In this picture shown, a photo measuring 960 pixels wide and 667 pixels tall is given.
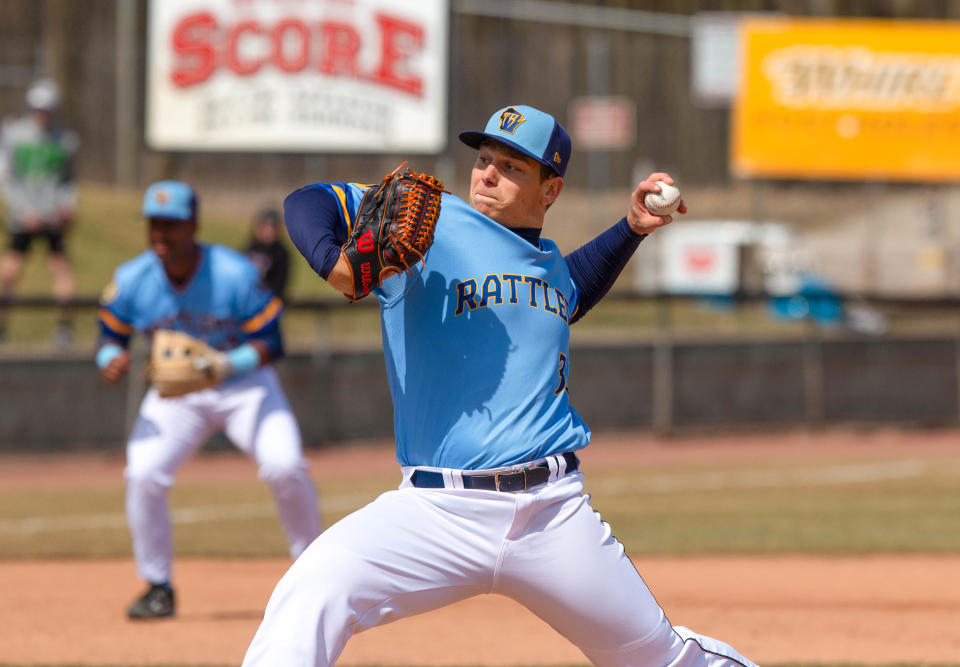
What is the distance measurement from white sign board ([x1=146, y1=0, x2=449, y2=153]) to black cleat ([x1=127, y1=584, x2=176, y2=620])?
1107cm

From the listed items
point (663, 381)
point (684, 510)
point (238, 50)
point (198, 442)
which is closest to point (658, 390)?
point (663, 381)

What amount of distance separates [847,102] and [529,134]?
58.1ft

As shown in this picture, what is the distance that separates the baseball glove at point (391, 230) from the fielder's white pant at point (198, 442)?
290 cm

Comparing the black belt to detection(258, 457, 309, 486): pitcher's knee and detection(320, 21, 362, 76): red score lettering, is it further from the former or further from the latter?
detection(320, 21, 362, 76): red score lettering

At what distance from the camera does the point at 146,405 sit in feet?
21.6

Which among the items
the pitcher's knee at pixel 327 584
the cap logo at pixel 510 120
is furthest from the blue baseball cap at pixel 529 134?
the pitcher's knee at pixel 327 584

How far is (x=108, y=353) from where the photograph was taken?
20.9 feet

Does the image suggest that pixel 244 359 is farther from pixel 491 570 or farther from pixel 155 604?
pixel 491 570

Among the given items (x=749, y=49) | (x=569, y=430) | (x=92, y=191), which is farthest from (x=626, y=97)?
(x=569, y=430)

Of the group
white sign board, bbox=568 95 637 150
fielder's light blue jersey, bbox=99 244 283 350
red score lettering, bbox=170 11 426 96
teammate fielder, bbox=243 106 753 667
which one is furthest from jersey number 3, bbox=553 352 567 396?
white sign board, bbox=568 95 637 150

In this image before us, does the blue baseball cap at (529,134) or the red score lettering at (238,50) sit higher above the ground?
the red score lettering at (238,50)

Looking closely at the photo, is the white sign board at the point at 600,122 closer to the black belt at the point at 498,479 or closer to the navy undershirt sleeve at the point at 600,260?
the navy undershirt sleeve at the point at 600,260

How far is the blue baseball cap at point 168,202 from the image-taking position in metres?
6.26

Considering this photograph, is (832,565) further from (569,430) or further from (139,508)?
(569,430)
